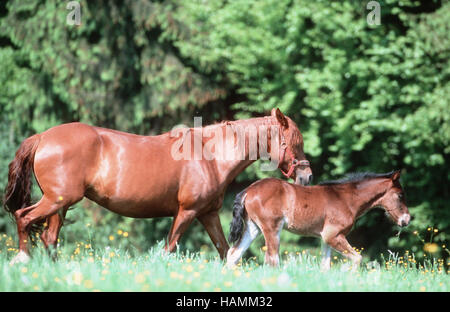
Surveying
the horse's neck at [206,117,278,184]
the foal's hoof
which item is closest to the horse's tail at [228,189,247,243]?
the horse's neck at [206,117,278,184]

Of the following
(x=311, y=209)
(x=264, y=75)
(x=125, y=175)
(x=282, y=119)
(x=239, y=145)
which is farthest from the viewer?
(x=264, y=75)

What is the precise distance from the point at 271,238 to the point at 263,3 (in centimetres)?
777

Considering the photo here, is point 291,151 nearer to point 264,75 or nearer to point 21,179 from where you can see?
point 21,179

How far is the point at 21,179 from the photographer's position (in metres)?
6.22

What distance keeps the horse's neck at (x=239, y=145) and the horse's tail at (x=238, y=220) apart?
36 centimetres

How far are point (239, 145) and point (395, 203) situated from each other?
7.21 ft

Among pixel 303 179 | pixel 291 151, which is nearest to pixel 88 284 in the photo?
pixel 291 151

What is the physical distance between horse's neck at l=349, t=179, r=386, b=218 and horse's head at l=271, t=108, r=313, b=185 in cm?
84

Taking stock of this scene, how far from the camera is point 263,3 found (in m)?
13.0

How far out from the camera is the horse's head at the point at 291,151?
6637mm

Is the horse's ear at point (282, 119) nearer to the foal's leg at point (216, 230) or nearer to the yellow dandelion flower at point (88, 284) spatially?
the foal's leg at point (216, 230)

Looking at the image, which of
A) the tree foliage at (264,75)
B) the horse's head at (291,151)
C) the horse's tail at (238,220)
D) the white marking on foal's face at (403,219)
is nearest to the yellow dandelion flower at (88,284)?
the horse's tail at (238,220)

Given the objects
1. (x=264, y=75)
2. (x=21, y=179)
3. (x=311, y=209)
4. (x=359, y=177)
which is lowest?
(x=311, y=209)
